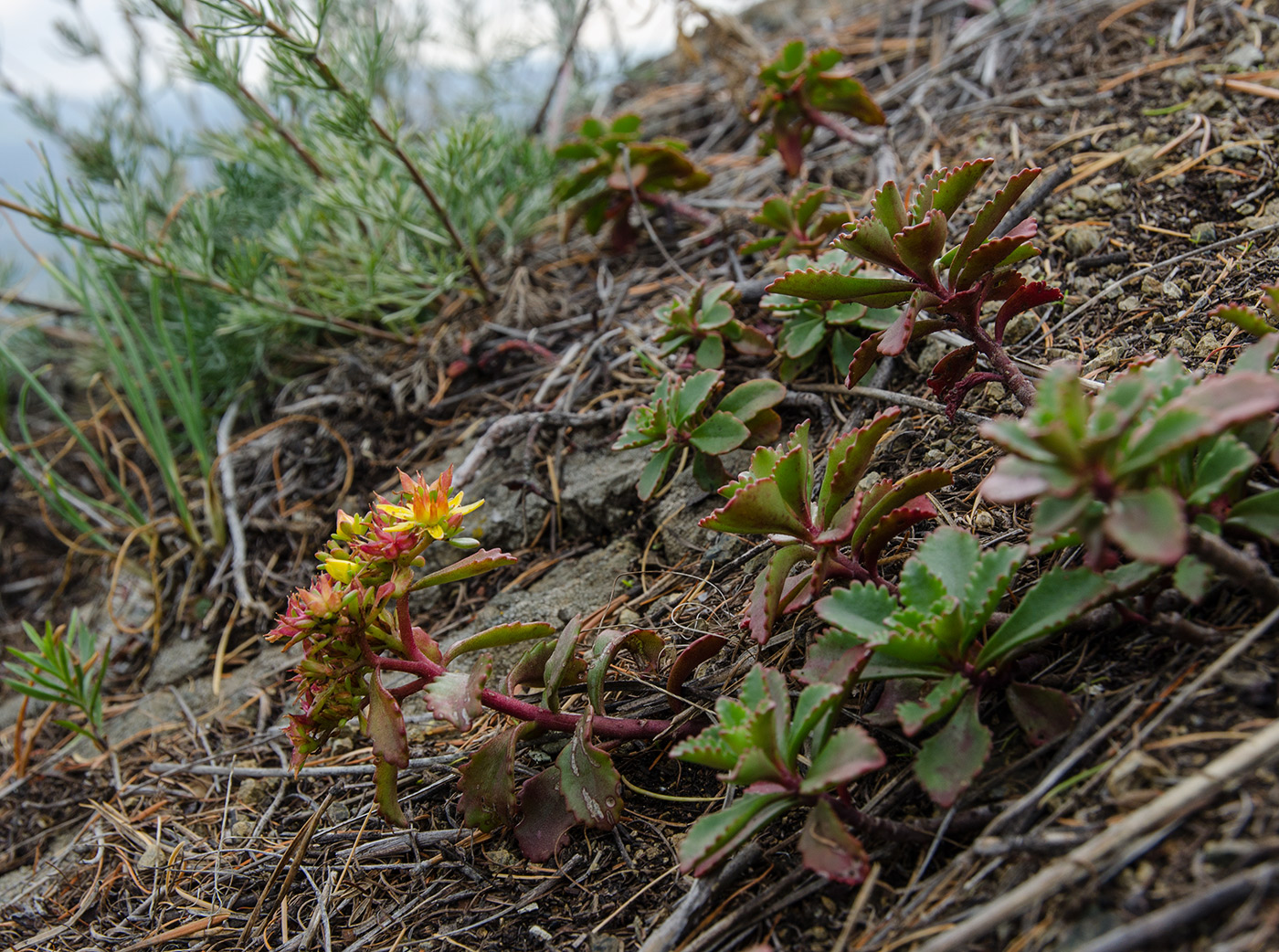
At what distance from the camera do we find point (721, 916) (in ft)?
4.01

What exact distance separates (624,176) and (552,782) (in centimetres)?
208

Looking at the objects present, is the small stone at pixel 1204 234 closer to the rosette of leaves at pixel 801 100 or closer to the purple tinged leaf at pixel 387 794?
the rosette of leaves at pixel 801 100

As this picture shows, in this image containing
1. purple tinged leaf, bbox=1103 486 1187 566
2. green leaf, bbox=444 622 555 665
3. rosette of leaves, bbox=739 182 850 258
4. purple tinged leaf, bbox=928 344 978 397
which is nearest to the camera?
purple tinged leaf, bbox=1103 486 1187 566

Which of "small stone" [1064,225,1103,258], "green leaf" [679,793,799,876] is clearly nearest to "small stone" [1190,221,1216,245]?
"small stone" [1064,225,1103,258]

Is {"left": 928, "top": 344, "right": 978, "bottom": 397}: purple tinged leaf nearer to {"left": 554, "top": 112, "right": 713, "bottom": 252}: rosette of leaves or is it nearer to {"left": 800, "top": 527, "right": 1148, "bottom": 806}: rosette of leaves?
{"left": 800, "top": 527, "right": 1148, "bottom": 806}: rosette of leaves

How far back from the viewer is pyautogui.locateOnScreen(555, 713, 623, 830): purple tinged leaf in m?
1.36

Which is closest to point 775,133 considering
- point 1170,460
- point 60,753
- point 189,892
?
point 1170,460

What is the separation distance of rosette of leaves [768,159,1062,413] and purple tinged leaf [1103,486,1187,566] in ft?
1.85

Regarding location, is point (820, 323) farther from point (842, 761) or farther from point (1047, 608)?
point (842, 761)

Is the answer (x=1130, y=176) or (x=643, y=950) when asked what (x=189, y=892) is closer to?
(x=643, y=950)

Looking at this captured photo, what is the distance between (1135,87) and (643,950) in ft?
9.40

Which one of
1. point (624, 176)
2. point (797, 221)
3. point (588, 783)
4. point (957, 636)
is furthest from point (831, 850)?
point (624, 176)

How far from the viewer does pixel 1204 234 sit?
187 centimetres

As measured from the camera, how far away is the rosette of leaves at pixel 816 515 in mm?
1344
